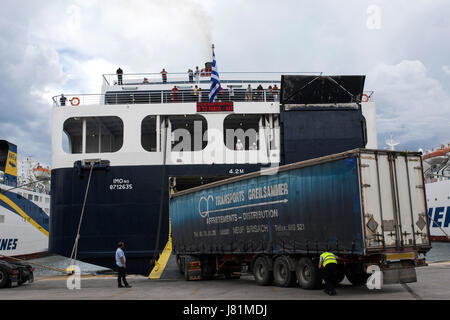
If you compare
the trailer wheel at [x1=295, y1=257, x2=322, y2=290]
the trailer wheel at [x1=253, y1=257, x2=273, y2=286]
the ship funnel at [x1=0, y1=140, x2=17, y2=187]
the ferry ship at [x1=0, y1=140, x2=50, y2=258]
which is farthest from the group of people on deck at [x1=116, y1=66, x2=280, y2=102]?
the ship funnel at [x1=0, y1=140, x2=17, y2=187]

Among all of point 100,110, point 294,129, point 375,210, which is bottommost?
point 375,210

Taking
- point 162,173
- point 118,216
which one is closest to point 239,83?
point 162,173

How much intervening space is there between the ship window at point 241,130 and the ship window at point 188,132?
1313 mm

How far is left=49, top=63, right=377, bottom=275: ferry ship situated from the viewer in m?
19.4

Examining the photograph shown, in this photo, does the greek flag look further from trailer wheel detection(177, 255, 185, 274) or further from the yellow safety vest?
the yellow safety vest

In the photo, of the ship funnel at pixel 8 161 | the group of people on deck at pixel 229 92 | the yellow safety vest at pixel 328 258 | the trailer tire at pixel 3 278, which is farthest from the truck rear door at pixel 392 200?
the ship funnel at pixel 8 161

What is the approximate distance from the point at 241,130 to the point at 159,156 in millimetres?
5271

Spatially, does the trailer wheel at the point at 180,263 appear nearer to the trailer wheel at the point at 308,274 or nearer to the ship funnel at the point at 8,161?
the trailer wheel at the point at 308,274

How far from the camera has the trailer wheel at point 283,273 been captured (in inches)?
496

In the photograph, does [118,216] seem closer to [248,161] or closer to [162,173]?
[162,173]

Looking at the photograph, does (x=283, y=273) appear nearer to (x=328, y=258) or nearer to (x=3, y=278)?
(x=328, y=258)

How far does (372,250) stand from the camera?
1030cm
